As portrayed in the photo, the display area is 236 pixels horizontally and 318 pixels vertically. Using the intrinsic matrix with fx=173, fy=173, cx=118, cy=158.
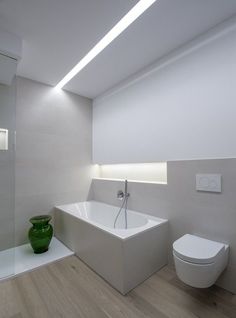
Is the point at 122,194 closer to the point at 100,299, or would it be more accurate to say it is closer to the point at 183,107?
the point at 100,299

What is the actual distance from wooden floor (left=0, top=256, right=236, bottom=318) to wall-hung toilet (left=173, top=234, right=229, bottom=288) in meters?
0.24

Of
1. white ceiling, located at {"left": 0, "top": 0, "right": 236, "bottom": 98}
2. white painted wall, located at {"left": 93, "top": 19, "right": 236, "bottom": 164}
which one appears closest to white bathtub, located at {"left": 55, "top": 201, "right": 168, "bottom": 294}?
white painted wall, located at {"left": 93, "top": 19, "right": 236, "bottom": 164}

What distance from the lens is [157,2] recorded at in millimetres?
1471

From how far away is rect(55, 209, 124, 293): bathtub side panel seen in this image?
1593 mm

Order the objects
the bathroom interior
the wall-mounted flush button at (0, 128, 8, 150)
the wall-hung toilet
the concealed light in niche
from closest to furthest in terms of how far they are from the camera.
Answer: the wall-hung toilet → the bathroom interior → the wall-mounted flush button at (0, 128, 8, 150) → the concealed light in niche

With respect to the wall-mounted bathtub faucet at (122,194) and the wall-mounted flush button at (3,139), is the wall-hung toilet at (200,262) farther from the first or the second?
the wall-mounted flush button at (3,139)

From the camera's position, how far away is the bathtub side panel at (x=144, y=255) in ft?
5.17

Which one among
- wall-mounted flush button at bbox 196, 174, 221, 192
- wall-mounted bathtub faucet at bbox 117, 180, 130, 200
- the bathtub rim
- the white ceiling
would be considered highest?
the white ceiling

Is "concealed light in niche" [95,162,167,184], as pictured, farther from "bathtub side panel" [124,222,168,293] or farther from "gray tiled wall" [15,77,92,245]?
"bathtub side panel" [124,222,168,293]

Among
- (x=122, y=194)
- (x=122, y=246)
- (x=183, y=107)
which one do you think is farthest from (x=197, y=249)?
(x=183, y=107)

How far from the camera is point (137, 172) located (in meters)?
2.76

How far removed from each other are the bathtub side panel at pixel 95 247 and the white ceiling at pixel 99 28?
2.03m

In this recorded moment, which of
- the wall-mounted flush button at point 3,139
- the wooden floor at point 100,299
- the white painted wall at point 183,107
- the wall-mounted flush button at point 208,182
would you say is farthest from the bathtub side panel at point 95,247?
the wall-mounted flush button at point 3,139

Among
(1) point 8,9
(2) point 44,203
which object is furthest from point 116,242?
(1) point 8,9
